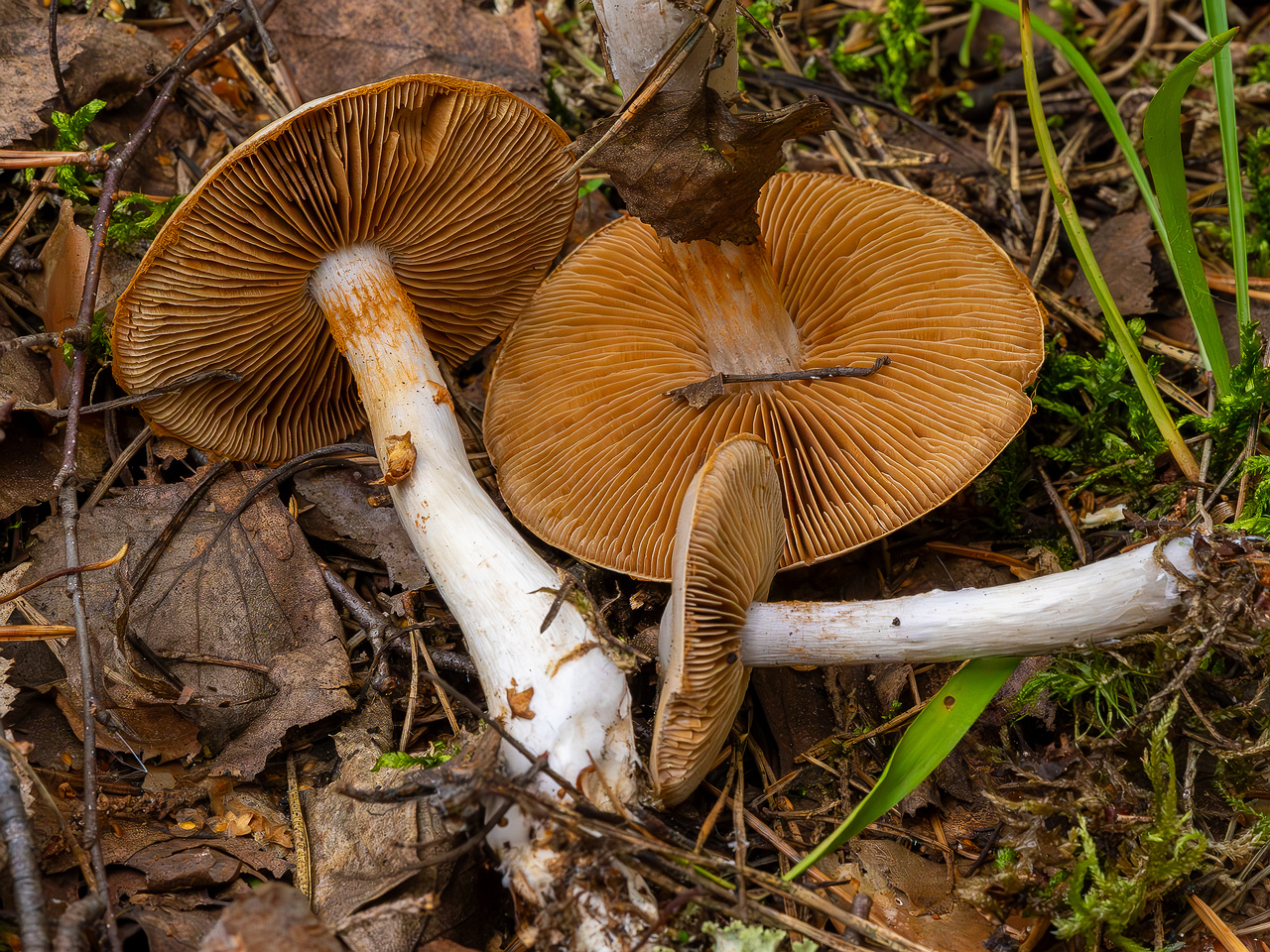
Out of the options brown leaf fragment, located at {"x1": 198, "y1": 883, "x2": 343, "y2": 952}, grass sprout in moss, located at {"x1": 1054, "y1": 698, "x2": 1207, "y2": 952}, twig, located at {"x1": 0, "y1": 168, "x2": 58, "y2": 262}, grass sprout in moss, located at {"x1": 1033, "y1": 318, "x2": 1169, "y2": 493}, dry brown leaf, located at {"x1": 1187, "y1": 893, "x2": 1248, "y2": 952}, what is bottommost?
dry brown leaf, located at {"x1": 1187, "y1": 893, "x2": 1248, "y2": 952}

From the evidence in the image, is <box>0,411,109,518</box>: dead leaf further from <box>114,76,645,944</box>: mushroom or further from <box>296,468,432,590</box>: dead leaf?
<box>296,468,432,590</box>: dead leaf

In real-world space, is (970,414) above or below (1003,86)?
below

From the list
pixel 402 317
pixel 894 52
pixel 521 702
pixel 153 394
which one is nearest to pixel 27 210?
pixel 153 394

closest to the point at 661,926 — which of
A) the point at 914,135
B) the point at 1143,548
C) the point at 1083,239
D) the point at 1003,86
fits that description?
the point at 1143,548

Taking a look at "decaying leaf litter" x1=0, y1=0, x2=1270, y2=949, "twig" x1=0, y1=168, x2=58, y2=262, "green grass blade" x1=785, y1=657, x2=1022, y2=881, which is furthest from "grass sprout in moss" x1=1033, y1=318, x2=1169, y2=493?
"twig" x1=0, y1=168, x2=58, y2=262

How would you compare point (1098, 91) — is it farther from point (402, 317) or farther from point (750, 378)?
point (402, 317)

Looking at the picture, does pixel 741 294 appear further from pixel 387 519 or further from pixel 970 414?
pixel 387 519
